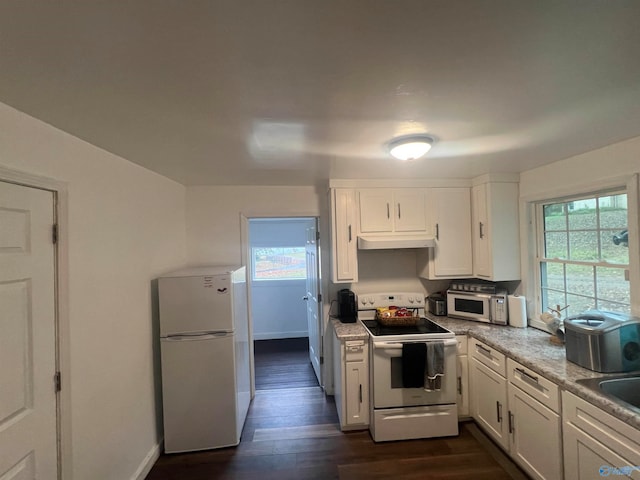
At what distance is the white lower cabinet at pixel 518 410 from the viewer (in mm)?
1747

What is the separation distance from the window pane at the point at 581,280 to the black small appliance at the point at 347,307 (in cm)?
184

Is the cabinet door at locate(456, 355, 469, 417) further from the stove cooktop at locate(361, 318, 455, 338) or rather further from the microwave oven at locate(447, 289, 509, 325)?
the microwave oven at locate(447, 289, 509, 325)

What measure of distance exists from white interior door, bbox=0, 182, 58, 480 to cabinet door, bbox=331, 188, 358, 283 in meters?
2.03

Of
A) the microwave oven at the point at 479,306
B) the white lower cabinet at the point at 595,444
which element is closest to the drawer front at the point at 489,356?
the microwave oven at the point at 479,306

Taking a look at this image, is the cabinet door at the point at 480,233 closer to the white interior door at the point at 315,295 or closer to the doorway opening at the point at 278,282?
the white interior door at the point at 315,295

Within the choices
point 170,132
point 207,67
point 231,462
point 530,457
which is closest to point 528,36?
point 207,67

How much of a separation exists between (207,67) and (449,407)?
2.90 meters

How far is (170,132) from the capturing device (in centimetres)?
153

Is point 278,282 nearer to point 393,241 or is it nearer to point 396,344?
point 393,241

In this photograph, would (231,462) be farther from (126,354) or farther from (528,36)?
(528,36)

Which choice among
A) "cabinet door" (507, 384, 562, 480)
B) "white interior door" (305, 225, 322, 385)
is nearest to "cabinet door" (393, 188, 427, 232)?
"white interior door" (305, 225, 322, 385)

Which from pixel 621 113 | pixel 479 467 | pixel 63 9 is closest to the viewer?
pixel 63 9

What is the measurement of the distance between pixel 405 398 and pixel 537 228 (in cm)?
195

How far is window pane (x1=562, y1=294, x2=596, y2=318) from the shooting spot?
2.21 metres
